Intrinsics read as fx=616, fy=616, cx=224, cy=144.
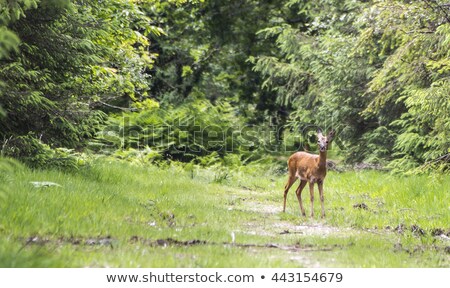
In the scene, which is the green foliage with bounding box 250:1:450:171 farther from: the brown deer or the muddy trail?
the muddy trail

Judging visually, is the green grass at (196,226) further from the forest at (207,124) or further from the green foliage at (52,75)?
the green foliage at (52,75)

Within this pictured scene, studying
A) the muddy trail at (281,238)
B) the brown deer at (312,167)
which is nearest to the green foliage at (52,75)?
the muddy trail at (281,238)

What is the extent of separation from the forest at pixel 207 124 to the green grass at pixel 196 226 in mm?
44

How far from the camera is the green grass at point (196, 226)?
6.02m

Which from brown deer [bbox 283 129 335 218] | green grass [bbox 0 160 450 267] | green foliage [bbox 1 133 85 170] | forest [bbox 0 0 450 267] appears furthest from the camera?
brown deer [bbox 283 129 335 218]

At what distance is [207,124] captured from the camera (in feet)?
75.5

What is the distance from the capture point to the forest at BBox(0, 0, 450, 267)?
7332mm

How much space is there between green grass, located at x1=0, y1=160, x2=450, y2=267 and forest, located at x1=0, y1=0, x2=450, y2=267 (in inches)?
1.7

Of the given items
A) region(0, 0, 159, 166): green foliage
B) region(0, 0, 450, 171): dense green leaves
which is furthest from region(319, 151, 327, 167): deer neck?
region(0, 0, 159, 166): green foliage

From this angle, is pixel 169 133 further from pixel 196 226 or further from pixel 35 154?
pixel 196 226

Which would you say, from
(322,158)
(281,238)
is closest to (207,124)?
(322,158)

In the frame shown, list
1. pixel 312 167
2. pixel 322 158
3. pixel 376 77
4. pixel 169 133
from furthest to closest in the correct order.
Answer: pixel 169 133, pixel 376 77, pixel 312 167, pixel 322 158

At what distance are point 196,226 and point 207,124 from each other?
48.3 ft
